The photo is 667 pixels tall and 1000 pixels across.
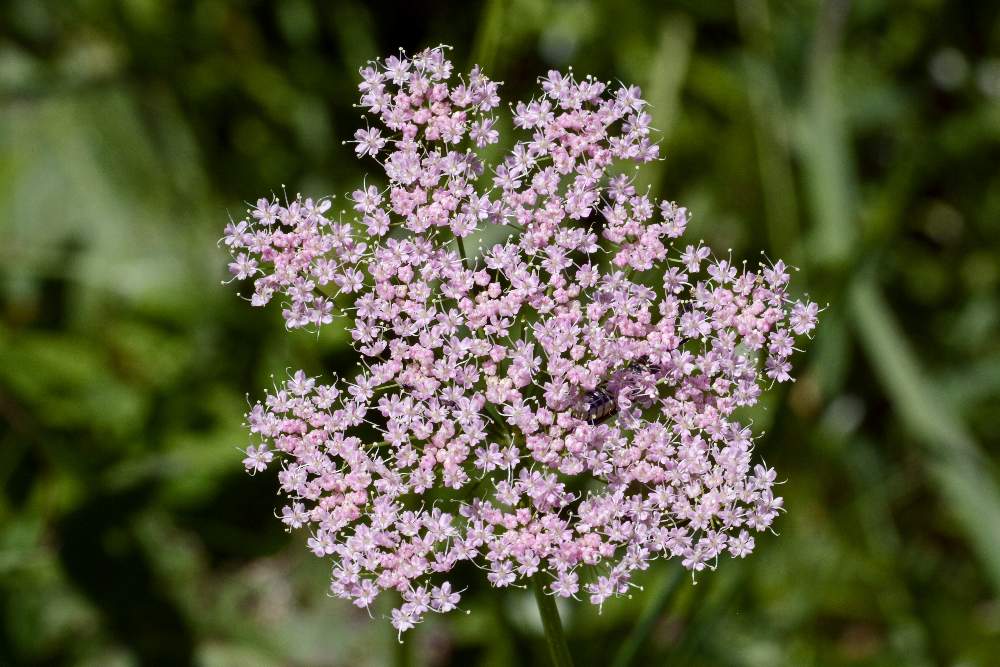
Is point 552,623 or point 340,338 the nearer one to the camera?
point 552,623

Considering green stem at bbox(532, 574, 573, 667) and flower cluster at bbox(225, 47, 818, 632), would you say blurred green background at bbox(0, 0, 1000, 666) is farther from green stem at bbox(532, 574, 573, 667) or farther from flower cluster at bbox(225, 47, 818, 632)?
flower cluster at bbox(225, 47, 818, 632)

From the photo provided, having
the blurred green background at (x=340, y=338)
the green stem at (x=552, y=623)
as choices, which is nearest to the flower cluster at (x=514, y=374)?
the green stem at (x=552, y=623)

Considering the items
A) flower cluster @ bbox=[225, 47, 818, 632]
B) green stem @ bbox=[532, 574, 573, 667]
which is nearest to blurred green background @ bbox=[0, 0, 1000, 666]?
green stem @ bbox=[532, 574, 573, 667]

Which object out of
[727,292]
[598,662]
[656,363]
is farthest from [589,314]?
[598,662]

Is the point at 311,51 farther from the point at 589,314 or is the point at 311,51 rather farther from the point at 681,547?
the point at 681,547

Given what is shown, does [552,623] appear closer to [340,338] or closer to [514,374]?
[514,374]

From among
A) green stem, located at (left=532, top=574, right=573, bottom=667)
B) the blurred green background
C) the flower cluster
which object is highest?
the blurred green background

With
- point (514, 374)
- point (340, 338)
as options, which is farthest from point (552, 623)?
point (340, 338)
